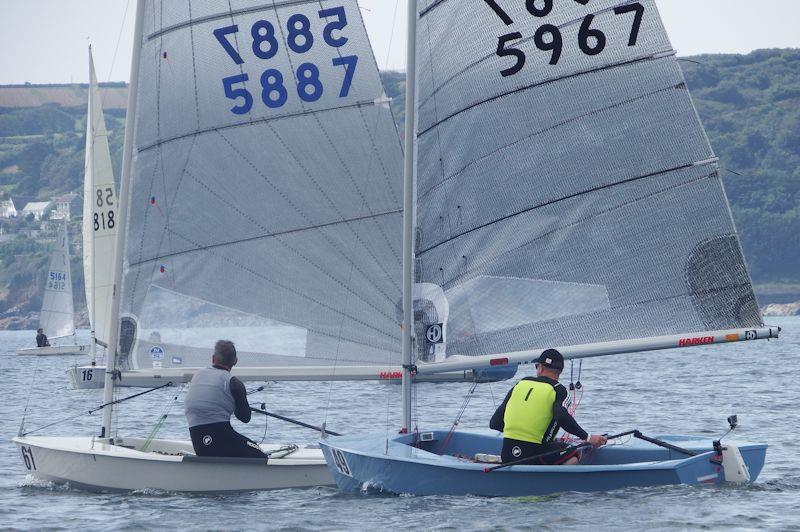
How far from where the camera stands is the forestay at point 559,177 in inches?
488

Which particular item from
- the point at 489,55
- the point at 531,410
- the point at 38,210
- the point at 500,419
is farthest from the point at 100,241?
the point at 38,210

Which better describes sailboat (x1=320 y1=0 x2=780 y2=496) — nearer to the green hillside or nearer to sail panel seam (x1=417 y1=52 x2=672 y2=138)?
sail panel seam (x1=417 y1=52 x2=672 y2=138)

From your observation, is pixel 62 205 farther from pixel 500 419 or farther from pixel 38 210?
pixel 500 419

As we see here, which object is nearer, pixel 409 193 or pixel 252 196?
pixel 409 193

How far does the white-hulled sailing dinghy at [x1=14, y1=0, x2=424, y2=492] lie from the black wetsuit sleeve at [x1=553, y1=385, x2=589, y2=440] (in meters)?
2.22

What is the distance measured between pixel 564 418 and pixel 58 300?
143ft

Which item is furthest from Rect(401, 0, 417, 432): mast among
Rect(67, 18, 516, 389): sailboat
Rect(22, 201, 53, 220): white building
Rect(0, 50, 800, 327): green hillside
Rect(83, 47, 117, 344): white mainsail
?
Rect(22, 201, 53, 220): white building

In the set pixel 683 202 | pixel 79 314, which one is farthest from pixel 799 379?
pixel 79 314

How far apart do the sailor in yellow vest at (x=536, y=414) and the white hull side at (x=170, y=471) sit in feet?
6.50

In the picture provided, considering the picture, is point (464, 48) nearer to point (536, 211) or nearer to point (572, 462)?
point (536, 211)

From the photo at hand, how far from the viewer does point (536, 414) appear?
11.7 m

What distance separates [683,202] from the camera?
1241 cm

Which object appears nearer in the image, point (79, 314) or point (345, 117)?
point (345, 117)

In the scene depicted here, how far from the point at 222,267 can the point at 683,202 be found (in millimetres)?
4401
